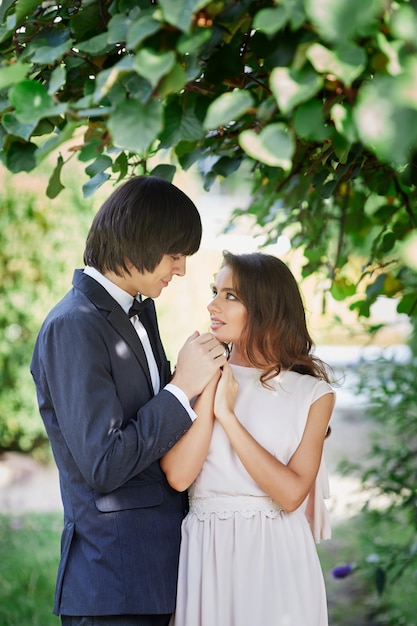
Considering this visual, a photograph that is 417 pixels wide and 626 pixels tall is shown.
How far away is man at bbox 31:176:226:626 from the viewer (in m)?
1.85

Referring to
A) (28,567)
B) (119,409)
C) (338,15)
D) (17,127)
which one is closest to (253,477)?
(119,409)

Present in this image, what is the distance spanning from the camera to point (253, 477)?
208 centimetres

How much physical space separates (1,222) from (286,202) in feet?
15.3

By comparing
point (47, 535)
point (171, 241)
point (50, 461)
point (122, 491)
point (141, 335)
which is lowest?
point (50, 461)

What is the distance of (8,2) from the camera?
150 cm

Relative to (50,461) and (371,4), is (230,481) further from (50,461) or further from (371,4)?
(50,461)

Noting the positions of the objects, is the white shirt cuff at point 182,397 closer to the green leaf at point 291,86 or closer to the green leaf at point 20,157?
the green leaf at point 20,157

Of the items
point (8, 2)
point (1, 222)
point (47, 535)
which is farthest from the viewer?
point (1, 222)

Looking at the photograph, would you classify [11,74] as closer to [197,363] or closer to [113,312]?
[113,312]

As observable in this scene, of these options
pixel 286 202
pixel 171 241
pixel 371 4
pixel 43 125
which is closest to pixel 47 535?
pixel 286 202

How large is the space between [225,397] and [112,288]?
390 mm

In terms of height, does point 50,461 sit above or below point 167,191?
below

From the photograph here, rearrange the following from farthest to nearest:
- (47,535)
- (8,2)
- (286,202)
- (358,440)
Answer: (358,440) < (47,535) < (286,202) < (8,2)

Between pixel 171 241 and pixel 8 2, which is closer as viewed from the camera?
pixel 8 2
